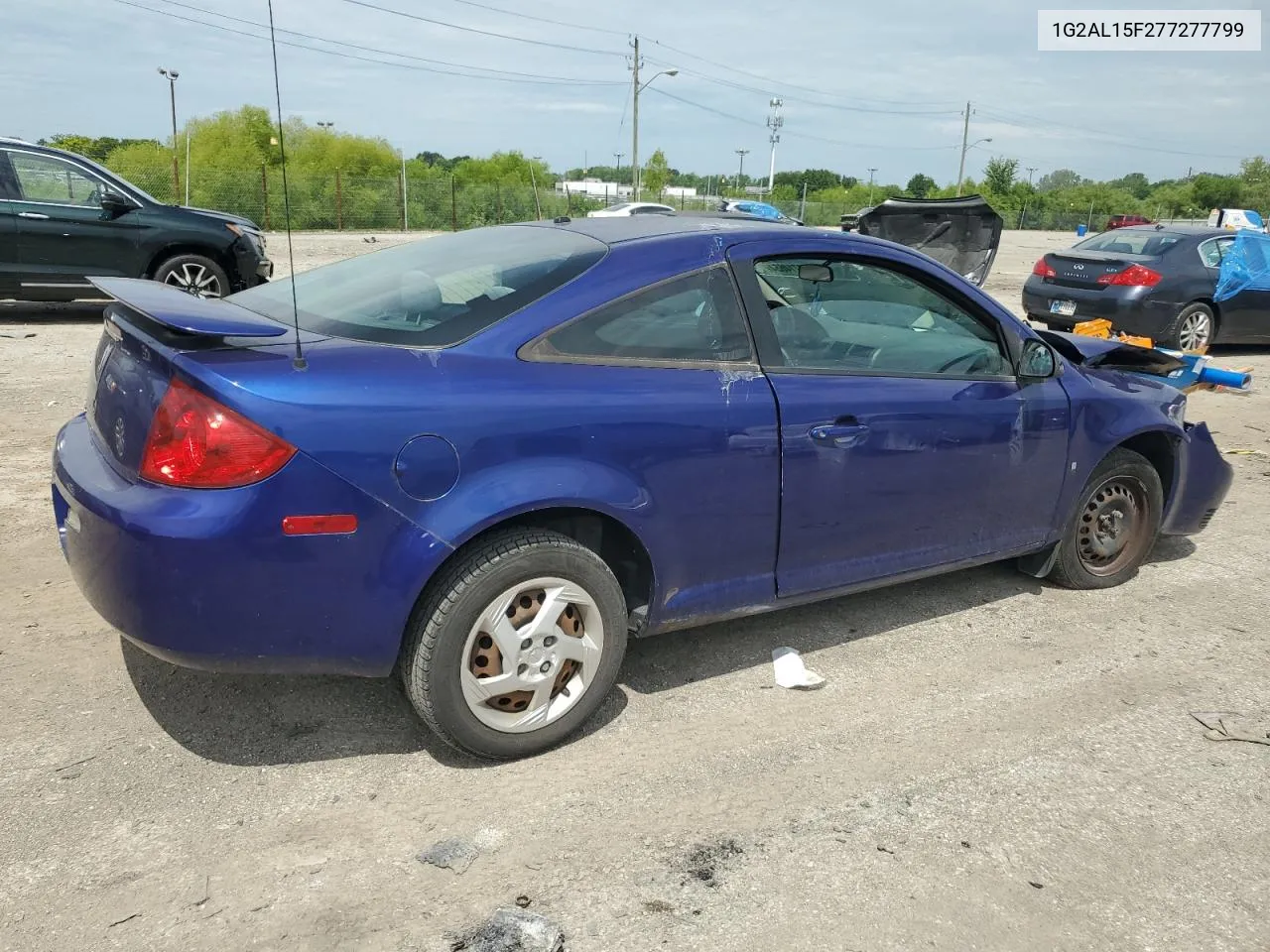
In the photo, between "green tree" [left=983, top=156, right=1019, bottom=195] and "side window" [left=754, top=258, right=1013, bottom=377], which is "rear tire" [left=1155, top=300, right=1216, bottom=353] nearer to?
"side window" [left=754, top=258, right=1013, bottom=377]

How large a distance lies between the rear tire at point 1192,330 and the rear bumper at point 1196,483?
734 cm

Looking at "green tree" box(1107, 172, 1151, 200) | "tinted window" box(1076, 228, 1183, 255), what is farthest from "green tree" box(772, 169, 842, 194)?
"tinted window" box(1076, 228, 1183, 255)

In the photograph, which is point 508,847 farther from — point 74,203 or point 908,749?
point 74,203

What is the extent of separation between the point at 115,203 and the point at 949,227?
8.44 m

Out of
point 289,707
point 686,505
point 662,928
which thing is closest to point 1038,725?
point 686,505

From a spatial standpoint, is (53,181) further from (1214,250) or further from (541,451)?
(1214,250)

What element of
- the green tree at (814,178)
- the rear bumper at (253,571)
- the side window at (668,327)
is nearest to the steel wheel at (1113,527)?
the side window at (668,327)

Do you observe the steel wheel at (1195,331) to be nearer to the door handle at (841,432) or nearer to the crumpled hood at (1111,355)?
the crumpled hood at (1111,355)

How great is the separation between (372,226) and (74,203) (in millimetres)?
27027

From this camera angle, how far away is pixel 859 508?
3.58 m

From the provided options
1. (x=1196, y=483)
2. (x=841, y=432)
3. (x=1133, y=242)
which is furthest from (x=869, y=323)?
(x=1133, y=242)

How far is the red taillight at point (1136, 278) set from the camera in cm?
1126

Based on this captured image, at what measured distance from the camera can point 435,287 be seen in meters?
3.37

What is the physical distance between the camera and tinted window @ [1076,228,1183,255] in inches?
464
